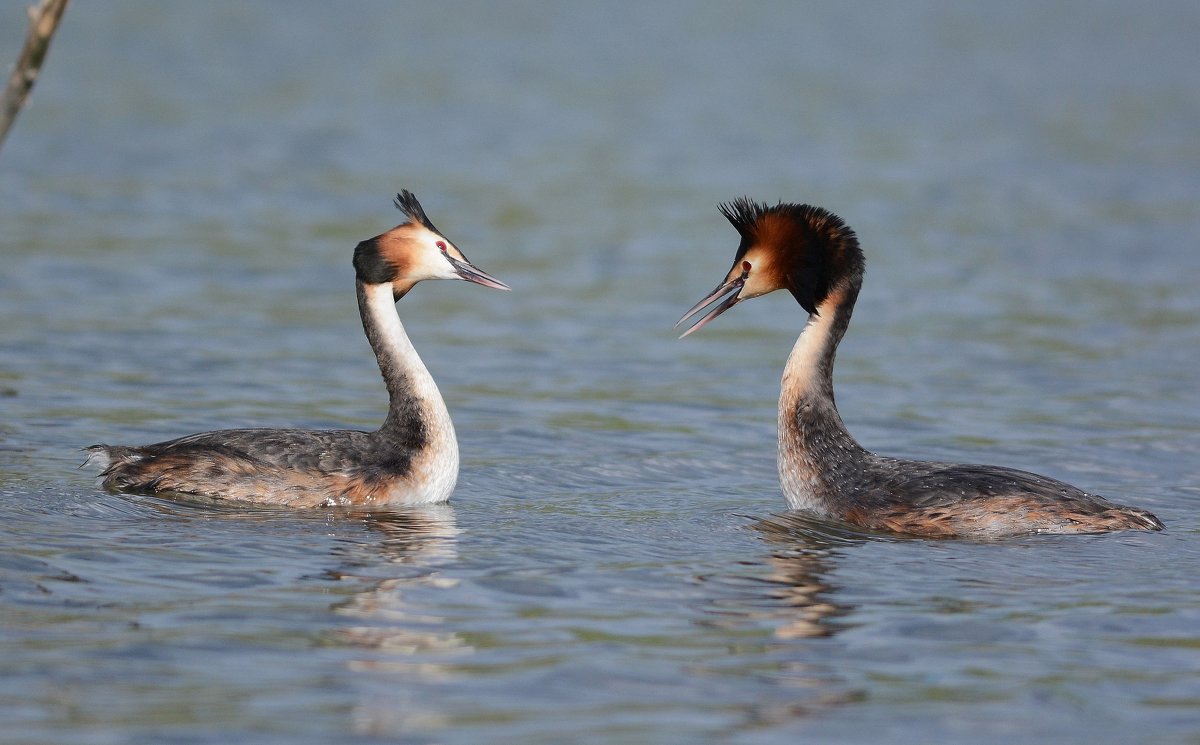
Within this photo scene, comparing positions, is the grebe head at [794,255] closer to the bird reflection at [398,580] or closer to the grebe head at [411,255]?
the grebe head at [411,255]

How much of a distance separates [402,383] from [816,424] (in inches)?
97.5

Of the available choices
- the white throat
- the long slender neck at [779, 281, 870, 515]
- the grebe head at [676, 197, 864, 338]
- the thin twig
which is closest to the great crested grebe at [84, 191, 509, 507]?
the white throat

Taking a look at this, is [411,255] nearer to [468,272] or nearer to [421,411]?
[468,272]

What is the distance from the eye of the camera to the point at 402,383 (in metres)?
10.5

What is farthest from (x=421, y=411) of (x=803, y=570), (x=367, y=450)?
(x=803, y=570)

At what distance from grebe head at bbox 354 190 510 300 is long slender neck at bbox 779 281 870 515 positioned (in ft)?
6.00

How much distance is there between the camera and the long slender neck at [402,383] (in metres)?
10.1

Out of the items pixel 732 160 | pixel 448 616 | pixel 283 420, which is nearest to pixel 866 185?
pixel 732 160

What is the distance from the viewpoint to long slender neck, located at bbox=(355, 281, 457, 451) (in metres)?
10.1

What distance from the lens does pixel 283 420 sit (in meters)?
12.3

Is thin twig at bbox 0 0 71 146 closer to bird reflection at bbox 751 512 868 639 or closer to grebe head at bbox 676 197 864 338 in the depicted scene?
bird reflection at bbox 751 512 868 639

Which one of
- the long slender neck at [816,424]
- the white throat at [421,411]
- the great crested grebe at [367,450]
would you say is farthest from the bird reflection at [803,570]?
the great crested grebe at [367,450]

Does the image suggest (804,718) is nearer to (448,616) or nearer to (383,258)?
(448,616)

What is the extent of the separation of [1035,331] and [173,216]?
1008 cm
